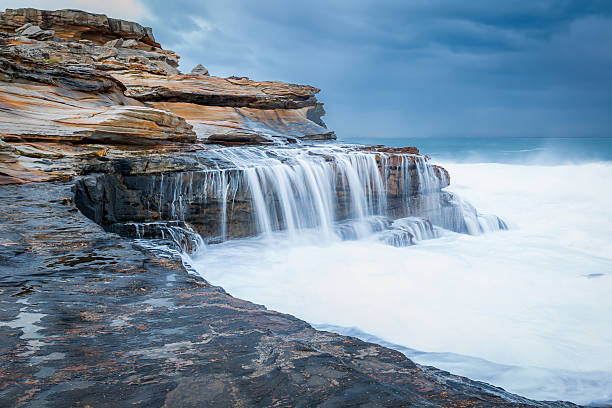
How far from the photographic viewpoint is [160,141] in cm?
907

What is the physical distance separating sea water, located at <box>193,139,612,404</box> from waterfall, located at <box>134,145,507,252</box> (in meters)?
0.41

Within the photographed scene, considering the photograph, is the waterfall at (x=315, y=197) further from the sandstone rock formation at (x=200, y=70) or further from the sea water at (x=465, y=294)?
the sandstone rock formation at (x=200, y=70)

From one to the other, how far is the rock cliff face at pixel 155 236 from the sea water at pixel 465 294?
1484 millimetres

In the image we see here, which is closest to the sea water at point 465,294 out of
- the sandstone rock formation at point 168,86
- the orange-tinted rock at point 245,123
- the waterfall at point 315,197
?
the waterfall at point 315,197

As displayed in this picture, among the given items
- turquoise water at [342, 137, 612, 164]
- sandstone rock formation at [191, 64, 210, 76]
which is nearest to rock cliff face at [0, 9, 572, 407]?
sandstone rock formation at [191, 64, 210, 76]

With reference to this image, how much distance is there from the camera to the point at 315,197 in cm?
1011

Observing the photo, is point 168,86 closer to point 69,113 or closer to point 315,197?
point 69,113

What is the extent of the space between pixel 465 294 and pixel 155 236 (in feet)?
18.9

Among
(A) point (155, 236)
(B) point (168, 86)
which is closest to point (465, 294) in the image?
(A) point (155, 236)

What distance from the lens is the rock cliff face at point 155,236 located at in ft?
5.63

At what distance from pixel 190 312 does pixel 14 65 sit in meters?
8.83

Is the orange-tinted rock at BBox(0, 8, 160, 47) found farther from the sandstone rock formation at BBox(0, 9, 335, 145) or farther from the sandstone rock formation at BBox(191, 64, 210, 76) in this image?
the sandstone rock formation at BBox(191, 64, 210, 76)

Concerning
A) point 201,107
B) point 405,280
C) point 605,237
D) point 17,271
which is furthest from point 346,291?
point 201,107

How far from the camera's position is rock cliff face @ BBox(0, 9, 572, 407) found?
171cm
